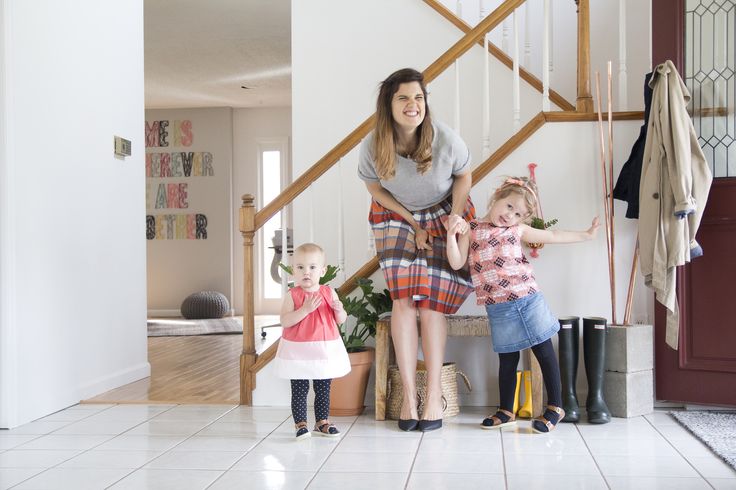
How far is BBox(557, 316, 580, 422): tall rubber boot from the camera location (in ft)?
10.6

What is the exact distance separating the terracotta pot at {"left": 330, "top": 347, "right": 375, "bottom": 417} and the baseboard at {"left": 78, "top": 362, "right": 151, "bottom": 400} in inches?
52.3

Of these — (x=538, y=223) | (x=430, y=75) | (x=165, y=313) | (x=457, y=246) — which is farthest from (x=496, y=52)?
(x=165, y=313)

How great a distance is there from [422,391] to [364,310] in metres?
0.45

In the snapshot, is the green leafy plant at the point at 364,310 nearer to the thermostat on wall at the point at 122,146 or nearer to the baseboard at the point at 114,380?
the baseboard at the point at 114,380

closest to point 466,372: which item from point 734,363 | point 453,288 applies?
point 453,288

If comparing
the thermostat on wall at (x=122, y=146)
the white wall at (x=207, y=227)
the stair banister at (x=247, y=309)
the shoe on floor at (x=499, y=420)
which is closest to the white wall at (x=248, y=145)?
the white wall at (x=207, y=227)

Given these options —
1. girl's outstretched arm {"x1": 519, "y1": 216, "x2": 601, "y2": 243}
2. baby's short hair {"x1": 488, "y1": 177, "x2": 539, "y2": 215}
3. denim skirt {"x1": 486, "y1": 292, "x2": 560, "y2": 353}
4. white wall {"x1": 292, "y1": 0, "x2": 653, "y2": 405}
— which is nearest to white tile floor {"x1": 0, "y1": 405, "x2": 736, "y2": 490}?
denim skirt {"x1": 486, "y1": 292, "x2": 560, "y2": 353}

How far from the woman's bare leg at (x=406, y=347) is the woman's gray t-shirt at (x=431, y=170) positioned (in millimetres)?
447

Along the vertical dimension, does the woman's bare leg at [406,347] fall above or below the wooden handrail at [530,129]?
below

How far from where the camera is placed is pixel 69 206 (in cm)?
379

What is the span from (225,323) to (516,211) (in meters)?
5.41

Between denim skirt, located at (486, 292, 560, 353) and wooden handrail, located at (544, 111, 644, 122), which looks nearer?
denim skirt, located at (486, 292, 560, 353)

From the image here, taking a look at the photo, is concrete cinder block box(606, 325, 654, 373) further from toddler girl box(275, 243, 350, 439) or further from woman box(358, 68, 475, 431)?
toddler girl box(275, 243, 350, 439)

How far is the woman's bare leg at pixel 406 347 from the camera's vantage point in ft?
10.3
